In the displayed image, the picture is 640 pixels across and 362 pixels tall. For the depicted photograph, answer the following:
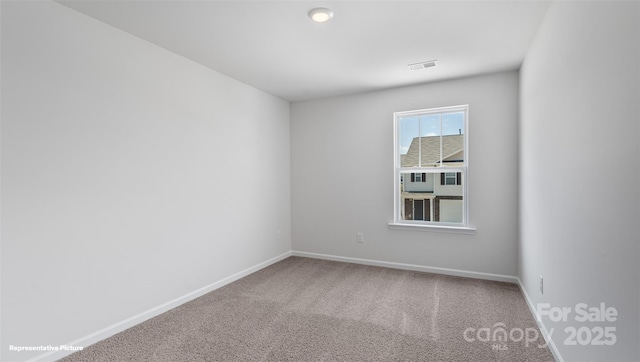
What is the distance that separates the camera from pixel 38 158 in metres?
2.02

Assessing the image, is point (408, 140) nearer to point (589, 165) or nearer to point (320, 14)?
point (320, 14)

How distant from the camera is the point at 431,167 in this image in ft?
13.0

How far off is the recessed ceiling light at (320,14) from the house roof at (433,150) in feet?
7.45

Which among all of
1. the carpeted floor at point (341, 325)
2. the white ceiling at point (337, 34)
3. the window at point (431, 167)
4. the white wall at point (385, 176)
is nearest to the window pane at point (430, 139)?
the window at point (431, 167)

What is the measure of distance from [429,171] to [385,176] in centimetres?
56

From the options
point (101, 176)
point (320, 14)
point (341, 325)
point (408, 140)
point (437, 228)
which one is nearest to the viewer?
point (320, 14)

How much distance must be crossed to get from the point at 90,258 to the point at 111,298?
0.37m

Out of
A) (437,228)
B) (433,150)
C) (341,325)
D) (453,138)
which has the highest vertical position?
(453,138)

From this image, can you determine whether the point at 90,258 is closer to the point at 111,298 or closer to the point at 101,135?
the point at 111,298

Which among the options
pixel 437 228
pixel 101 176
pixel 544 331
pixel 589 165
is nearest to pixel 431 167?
pixel 437 228

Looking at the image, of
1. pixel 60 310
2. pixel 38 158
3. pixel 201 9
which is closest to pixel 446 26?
pixel 201 9

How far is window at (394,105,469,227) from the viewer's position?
3838 mm

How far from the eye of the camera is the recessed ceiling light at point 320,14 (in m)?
2.20

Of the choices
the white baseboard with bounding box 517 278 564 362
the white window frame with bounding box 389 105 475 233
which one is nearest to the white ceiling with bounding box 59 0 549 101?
the white window frame with bounding box 389 105 475 233
